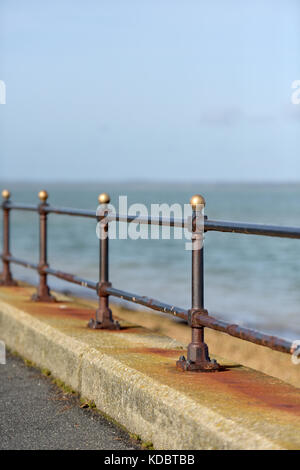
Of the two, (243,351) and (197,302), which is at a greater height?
(197,302)

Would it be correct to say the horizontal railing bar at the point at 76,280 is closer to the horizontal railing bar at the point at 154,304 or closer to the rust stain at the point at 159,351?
the horizontal railing bar at the point at 154,304

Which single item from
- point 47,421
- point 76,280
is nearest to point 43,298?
point 76,280

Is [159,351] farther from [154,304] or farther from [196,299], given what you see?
[196,299]

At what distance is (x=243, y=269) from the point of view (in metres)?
26.5

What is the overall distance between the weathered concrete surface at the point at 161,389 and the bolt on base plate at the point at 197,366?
0.05m

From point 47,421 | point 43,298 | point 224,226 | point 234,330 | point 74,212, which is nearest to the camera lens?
point 234,330

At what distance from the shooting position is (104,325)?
209 inches

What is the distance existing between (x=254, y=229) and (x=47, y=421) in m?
1.50

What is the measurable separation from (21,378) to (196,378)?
Answer: 1623mm

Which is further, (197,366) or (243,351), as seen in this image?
(243,351)

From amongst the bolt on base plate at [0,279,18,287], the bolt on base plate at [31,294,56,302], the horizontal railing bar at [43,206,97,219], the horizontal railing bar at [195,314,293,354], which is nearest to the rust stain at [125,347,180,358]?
the horizontal railing bar at [195,314,293,354]

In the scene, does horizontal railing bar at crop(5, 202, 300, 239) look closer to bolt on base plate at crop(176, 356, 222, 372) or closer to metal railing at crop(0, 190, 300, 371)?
metal railing at crop(0, 190, 300, 371)

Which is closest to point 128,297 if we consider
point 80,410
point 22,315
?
point 80,410

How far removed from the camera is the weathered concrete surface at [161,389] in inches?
122
